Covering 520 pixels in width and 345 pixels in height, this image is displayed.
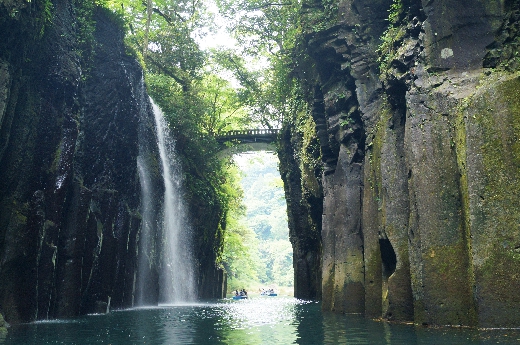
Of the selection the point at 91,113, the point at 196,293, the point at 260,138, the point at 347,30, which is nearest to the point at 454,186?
the point at 347,30

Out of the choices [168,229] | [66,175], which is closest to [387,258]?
[66,175]

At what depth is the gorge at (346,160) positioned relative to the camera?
9.60 metres

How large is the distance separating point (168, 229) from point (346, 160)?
514 inches

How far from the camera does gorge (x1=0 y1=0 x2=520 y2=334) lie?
9.60 m

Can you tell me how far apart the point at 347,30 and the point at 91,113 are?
34.7 feet

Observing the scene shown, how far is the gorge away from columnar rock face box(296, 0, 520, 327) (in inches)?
1.4

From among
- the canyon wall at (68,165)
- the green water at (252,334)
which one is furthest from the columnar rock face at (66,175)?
the green water at (252,334)

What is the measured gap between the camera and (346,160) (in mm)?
17156

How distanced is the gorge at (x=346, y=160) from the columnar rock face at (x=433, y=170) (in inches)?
1.4

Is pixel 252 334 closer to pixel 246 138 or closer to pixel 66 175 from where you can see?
pixel 66 175

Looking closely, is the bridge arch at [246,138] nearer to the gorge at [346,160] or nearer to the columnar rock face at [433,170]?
the gorge at [346,160]

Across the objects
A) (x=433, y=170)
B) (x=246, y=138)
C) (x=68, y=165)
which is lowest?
(x=433, y=170)

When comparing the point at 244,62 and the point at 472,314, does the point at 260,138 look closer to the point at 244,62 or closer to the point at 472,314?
the point at 244,62

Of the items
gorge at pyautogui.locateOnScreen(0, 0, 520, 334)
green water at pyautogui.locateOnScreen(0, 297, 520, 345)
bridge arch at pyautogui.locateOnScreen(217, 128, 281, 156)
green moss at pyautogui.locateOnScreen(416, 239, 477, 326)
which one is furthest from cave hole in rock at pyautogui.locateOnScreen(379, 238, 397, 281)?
bridge arch at pyautogui.locateOnScreen(217, 128, 281, 156)
